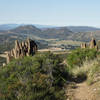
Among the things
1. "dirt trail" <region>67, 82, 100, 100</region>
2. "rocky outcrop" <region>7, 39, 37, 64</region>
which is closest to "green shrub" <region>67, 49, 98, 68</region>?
"rocky outcrop" <region>7, 39, 37, 64</region>

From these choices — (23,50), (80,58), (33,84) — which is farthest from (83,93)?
(23,50)

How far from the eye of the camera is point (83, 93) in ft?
25.1

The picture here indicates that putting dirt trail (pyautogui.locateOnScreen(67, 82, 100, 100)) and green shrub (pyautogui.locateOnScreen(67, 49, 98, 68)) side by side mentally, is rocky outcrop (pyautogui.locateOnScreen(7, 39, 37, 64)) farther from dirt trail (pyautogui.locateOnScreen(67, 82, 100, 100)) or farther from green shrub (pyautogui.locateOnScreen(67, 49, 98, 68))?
dirt trail (pyautogui.locateOnScreen(67, 82, 100, 100))

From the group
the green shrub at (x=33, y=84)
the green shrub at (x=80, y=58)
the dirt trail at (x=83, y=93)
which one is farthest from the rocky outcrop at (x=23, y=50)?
the dirt trail at (x=83, y=93)

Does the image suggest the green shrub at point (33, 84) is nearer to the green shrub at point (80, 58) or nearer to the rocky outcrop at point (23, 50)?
the green shrub at point (80, 58)

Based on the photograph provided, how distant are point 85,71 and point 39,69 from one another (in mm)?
2660

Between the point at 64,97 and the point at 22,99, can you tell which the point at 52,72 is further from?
the point at 22,99

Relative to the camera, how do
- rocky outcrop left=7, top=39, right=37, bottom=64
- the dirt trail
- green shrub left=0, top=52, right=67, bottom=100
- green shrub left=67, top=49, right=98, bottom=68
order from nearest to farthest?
green shrub left=0, top=52, right=67, bottom=100 < the dirt trail < green shrub left=67, top=49, right=98, bottom=68 < rocky outcrop left=7, top=39, right=37, bottom=64

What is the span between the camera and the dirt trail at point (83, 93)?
23.3 feet

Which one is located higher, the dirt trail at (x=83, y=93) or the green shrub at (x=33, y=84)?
the green shrub at (x=33, y=84)

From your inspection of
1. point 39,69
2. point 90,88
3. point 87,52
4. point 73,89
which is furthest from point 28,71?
point 87,52

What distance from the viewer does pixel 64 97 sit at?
7.22 metres

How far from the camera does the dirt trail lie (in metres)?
7.11

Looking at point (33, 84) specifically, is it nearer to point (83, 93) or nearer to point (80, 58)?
point (83, 93)
